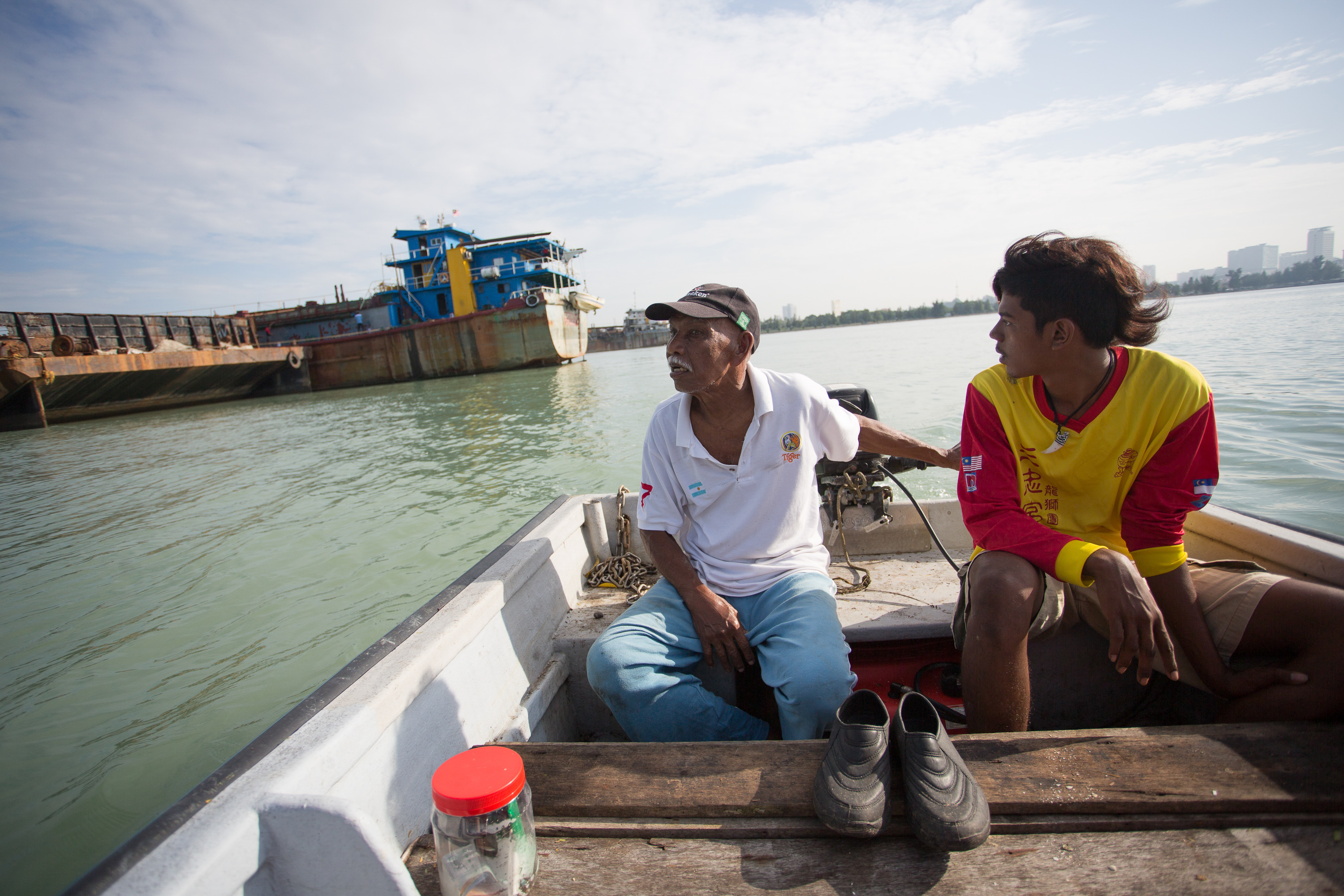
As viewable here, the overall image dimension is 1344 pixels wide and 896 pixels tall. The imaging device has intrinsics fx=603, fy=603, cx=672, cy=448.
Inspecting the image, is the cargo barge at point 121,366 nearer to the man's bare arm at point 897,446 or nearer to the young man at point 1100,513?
the man's bare arm at point 897,446

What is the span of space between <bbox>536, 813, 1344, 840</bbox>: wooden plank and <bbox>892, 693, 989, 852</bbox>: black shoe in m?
0.07

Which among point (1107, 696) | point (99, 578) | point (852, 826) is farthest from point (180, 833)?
point (99, 578)

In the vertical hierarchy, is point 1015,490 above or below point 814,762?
above

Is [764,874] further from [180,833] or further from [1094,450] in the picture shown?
[1094,450]

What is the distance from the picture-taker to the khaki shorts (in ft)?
4.47

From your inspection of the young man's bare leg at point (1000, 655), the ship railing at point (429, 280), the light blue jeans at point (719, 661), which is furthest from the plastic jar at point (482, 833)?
the ship railing at point (429, 280)

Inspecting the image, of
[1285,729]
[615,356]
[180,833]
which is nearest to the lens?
[180,833]

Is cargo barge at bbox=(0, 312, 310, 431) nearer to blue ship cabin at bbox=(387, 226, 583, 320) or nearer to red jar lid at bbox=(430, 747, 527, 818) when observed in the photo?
blue ship cabin at bbox=(387, 226, 583, 320)

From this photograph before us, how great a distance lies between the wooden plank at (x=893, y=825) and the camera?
3.35 feet

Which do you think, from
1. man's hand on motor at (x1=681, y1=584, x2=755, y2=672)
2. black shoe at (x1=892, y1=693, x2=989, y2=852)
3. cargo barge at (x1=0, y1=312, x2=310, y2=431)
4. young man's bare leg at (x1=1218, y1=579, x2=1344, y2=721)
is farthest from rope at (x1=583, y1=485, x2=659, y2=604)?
cargo barge at (x1=0, y1=312, x2=310, y2=431)

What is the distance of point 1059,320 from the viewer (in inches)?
58.4

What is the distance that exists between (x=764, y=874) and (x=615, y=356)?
150 ft

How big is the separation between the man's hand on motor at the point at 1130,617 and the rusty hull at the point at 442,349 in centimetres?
2153

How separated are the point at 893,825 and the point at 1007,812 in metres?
0.21
